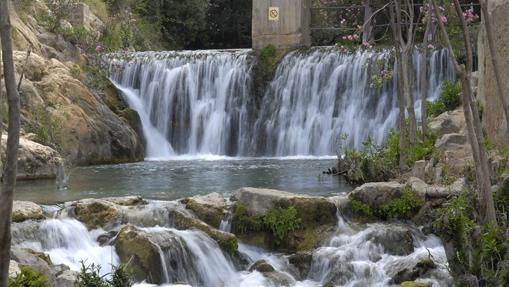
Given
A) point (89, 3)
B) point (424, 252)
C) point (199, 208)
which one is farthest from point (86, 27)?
point (424, 252)

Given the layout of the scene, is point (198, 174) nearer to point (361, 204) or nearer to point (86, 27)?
point (361, 204)

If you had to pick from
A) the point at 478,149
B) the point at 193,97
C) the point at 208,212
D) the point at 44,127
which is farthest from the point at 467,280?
the point at 193,97

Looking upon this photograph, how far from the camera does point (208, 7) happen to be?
122ft

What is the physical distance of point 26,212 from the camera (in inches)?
412

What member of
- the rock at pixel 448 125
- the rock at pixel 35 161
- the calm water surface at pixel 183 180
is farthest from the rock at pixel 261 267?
the rock at pixel 35 161

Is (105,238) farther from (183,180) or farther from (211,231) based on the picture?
(183,180)

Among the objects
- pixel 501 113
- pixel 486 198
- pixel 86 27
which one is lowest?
pixel 486 198

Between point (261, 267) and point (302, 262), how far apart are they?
54 cm

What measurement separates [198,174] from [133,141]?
5.11m

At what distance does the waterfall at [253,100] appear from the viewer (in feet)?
76.0

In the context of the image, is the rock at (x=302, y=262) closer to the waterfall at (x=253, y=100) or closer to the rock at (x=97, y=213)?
the rock at (x=97, y=213)

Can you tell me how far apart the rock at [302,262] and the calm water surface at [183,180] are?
3299mm

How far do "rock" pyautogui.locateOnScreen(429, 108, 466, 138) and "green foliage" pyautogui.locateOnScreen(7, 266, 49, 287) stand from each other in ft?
34.9

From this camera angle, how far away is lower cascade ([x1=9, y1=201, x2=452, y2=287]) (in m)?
9.74
